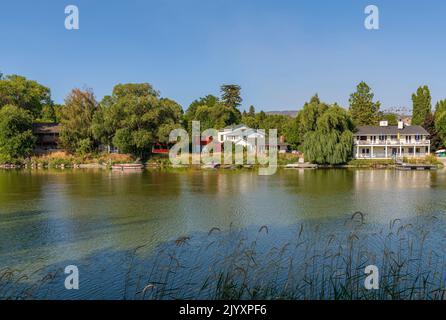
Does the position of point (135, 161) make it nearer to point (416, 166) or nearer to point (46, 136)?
point (46, 136)

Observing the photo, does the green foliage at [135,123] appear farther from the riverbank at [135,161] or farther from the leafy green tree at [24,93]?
the leafy green tree at [24,93]

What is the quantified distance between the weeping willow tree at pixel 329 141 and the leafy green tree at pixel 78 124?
33052mm

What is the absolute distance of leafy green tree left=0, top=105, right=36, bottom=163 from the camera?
195ft

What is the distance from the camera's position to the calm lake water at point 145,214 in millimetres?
12297

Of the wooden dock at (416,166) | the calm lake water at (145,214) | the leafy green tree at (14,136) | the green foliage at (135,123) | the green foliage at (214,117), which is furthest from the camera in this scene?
the green foliage at (214,117)

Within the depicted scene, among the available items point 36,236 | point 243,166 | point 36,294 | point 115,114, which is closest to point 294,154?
point 243,166

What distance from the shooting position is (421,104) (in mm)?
74250

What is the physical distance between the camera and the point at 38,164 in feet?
201

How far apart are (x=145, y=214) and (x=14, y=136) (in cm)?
4841

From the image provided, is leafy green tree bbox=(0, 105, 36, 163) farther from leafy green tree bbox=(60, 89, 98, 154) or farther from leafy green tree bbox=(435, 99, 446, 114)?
leafy green tree bbox=(435, 99, 446, 114)

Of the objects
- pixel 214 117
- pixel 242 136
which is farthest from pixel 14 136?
pixel 242 136

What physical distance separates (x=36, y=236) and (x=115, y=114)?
145ft

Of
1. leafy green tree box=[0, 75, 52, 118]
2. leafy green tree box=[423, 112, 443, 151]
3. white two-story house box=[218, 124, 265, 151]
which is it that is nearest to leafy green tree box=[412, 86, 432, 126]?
leafy green tree box=[423, 112, 443, 151]

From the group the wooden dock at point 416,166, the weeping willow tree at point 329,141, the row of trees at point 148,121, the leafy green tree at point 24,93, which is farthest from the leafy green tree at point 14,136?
the wooden dock at point 416,166
